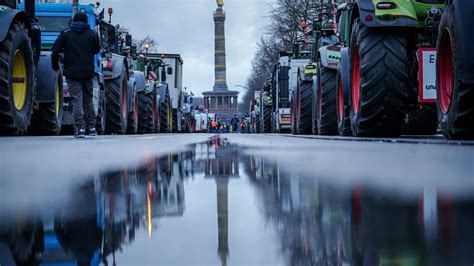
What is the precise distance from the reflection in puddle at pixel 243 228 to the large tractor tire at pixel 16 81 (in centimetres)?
544

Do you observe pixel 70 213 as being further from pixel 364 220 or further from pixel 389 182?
pixel 389 182

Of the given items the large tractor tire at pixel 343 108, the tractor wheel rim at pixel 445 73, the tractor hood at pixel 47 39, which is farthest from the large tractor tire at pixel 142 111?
the tractor wheel rim at pixel 445 73

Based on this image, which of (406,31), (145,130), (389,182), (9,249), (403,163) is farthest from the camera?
(145,130)

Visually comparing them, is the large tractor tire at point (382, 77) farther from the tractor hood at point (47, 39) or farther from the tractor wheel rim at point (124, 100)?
the tractor wheel rim at point (124, 100)

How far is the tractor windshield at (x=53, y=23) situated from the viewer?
1138cm

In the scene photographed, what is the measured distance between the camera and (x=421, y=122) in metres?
9.88

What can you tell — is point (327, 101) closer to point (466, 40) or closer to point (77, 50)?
point (77, 50)

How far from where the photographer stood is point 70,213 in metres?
1.27

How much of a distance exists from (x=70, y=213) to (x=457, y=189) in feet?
3.59

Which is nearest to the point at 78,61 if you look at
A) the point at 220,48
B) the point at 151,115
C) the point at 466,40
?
the point at 466,40

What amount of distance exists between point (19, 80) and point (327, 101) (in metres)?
5.28

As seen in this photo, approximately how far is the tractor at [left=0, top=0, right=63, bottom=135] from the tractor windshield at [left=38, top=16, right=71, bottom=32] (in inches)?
76.6

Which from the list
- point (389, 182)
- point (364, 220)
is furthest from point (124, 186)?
point (364, 220)

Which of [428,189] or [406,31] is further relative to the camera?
[406,31]
